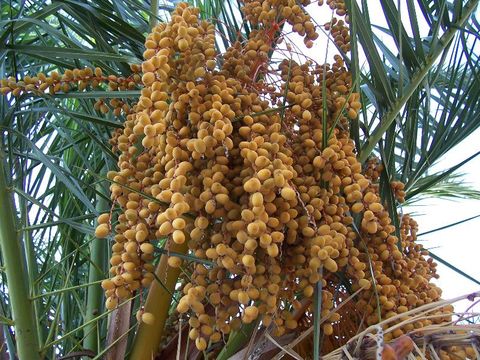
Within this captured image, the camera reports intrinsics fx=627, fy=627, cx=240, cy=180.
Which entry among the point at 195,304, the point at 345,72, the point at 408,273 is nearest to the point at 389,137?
the point at 345,72

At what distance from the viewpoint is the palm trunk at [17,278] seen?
1.03 m

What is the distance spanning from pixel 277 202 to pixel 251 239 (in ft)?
0.24

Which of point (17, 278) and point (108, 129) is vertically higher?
point (108, 129)

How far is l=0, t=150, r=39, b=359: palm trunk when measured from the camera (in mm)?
1033

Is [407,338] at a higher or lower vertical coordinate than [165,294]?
lower

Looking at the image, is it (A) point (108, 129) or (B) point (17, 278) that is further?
(A) point (108, 129)

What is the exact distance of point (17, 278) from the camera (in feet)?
3.51

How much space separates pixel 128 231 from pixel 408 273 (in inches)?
16.4

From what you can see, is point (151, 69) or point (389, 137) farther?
point (389, 137)

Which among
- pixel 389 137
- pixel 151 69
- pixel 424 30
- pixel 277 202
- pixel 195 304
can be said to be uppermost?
pixel 424 30

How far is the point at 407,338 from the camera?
65cm

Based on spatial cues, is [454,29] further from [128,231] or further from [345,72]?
[128,231]

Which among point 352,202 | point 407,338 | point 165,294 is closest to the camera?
point 407,338

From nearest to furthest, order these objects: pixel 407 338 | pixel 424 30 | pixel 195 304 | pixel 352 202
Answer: pixel 407 338
pixel 195 304
pixel 352 202
pixel 424 30
